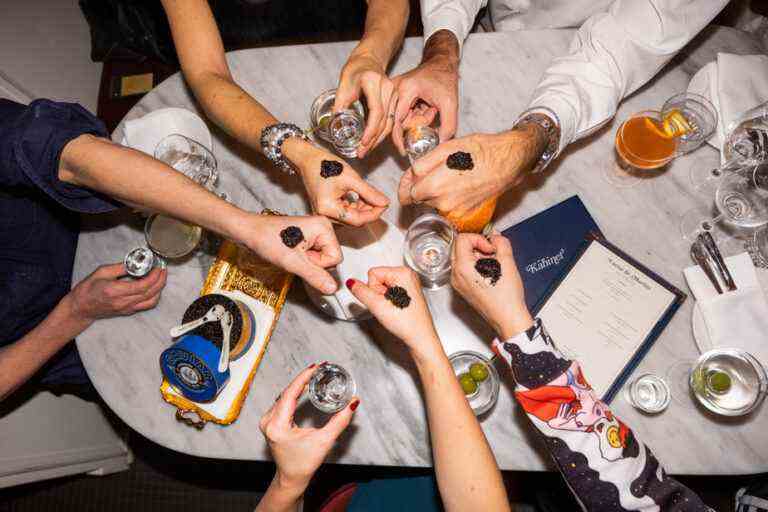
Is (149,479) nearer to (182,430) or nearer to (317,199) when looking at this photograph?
(182,430)

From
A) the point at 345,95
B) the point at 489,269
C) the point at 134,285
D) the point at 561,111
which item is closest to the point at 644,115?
the point at 561,111

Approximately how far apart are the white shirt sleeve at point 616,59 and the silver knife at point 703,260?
0.50 m

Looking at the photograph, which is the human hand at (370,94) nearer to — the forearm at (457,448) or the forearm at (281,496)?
the forearm at (457,448)

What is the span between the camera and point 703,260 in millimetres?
1577

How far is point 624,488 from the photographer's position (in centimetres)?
128

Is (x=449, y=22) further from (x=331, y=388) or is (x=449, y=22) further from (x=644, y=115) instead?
(x=331, y=388)

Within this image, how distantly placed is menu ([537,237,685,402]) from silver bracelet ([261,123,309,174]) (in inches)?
36.9

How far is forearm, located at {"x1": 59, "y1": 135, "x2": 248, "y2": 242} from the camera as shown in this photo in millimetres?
1438

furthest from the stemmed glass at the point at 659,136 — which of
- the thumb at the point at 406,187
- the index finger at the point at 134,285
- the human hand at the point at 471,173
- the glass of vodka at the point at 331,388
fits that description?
the index finger at the point at 134,285

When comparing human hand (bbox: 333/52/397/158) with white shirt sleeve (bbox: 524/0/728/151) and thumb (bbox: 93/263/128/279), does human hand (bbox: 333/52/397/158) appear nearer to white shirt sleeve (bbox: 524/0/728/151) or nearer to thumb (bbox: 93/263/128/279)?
white shirt sleeve (bbox: 524/0/728/151)

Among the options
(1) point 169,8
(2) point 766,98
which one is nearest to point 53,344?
(1) point 169,8

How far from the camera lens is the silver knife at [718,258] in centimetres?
154

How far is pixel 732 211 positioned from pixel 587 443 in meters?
0.93

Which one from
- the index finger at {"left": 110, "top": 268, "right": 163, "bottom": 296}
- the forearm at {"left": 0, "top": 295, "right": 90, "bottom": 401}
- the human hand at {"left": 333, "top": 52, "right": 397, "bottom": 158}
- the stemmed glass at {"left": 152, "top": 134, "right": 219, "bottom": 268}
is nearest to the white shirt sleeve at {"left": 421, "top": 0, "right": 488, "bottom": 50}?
the human hand at {"left": 333, "top": 52, "right": 397, "bottom": 158}
